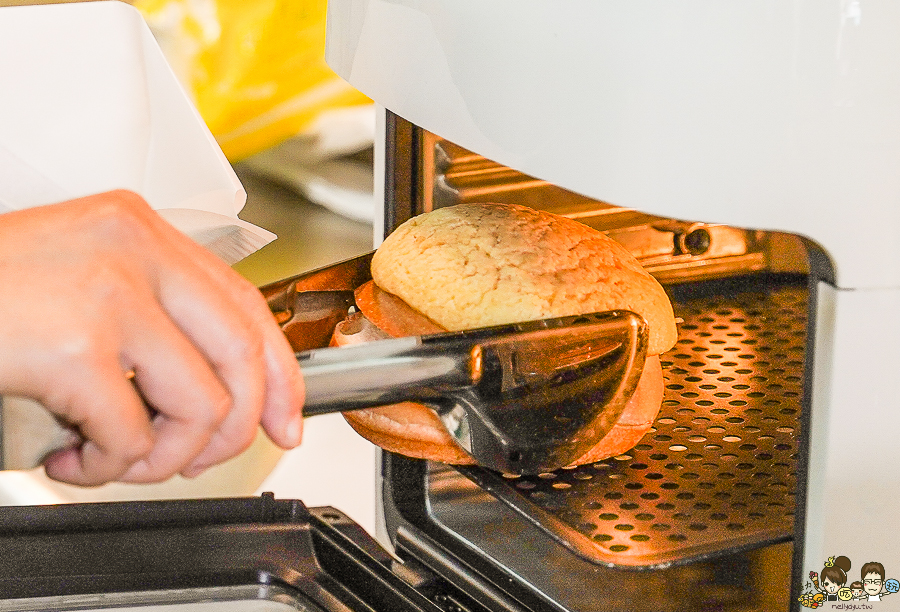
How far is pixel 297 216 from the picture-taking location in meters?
1.32

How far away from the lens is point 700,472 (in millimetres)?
553

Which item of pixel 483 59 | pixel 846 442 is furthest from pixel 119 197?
pixel 846 442

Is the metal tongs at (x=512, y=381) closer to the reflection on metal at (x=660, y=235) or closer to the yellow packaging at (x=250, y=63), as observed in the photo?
the reflection on metal at (x=660, y=235)

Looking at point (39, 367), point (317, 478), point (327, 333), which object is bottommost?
point (317, 478)

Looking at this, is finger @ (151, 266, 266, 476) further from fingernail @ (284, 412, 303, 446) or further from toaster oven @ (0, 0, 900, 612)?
toaster oven @ (0, 0, 900, 612)

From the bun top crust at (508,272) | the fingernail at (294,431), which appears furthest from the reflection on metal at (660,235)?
the fingernail at (294,431)

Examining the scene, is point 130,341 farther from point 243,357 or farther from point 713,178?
point 713,178

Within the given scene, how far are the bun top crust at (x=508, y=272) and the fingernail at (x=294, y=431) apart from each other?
20cm

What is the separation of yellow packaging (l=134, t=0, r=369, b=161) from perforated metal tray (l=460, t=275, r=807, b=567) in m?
0.69

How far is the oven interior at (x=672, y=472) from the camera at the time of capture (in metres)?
0.49

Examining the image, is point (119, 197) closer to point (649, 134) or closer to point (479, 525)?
point (649, 134)

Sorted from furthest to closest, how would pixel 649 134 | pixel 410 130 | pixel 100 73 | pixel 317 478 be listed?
pixel 317 478 < pixel 100 73 < pixel 410 130 < pixel 649 134

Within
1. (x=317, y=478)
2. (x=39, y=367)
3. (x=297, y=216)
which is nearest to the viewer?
(x=39, y=367)

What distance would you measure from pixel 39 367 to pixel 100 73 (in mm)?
582
